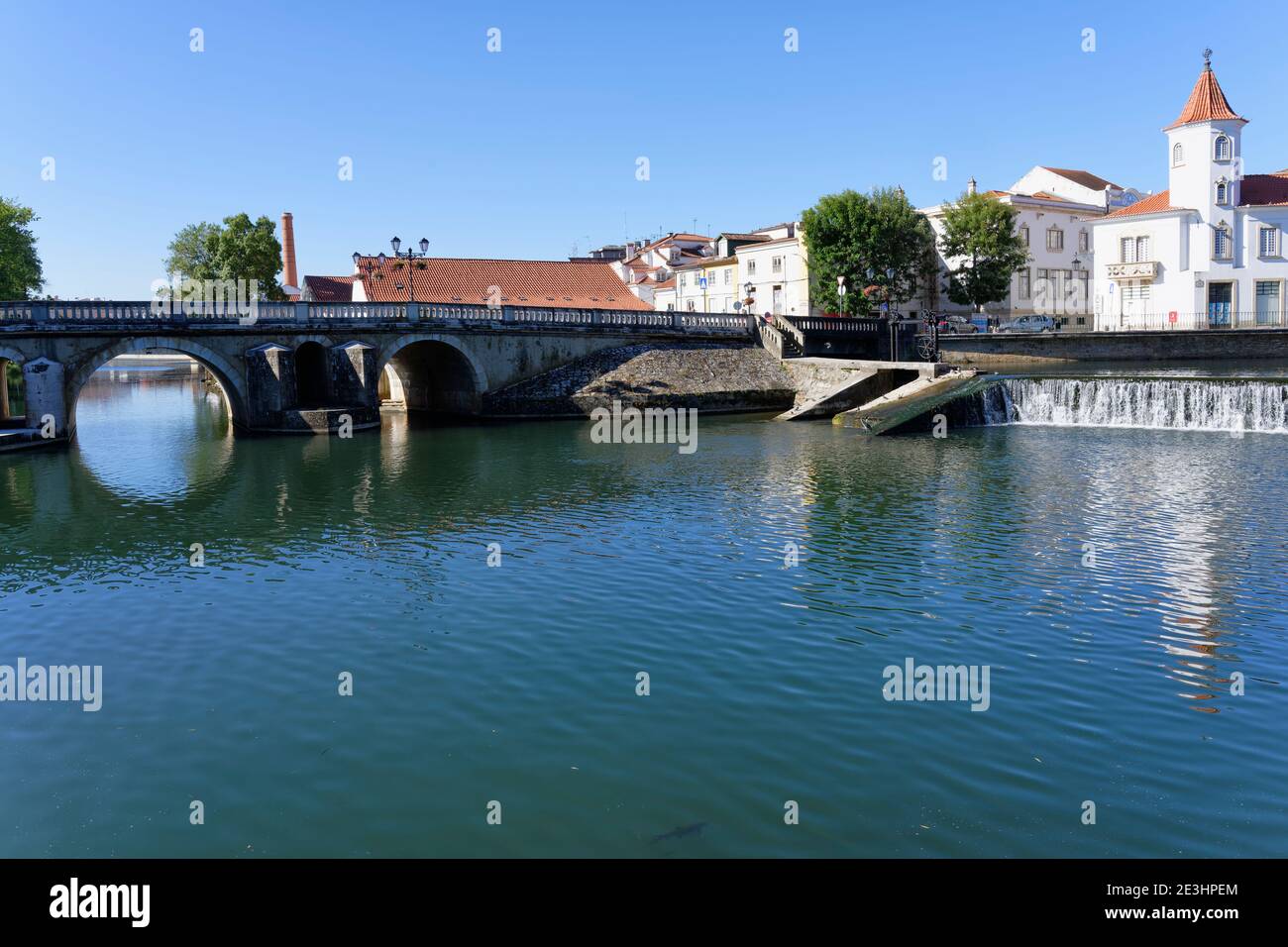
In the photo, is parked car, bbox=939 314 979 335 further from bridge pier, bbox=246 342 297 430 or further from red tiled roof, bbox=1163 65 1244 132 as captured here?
bridge pier, bbox=246 342 297 430

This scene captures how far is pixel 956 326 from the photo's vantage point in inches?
2931

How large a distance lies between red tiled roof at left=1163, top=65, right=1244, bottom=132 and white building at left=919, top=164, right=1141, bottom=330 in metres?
12.9

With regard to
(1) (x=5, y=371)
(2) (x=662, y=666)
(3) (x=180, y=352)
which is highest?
(3) (x=180, y=352)

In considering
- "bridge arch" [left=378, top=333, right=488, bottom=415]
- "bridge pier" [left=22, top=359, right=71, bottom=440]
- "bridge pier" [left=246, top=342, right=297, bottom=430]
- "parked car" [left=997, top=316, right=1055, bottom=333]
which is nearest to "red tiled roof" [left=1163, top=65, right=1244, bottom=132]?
"parked car" [left=997, top=316, right=1055, bottom=333]

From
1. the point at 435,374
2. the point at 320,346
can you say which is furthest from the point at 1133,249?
the point at 320,346

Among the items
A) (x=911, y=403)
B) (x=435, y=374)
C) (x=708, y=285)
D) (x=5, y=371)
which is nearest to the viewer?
(x=911, y=403)

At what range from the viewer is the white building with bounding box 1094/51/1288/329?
71250mm

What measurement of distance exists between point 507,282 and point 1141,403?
49.1 metres

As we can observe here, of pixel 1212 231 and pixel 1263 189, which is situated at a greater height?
pixel 1263 189

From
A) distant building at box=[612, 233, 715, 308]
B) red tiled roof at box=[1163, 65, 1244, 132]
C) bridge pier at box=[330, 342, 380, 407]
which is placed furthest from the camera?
distant building at box=[612, 233, 715, 308]

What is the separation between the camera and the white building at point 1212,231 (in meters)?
71.2

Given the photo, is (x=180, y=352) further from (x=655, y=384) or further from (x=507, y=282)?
(x=507, y=282)

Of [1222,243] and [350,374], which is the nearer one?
[350,374]
